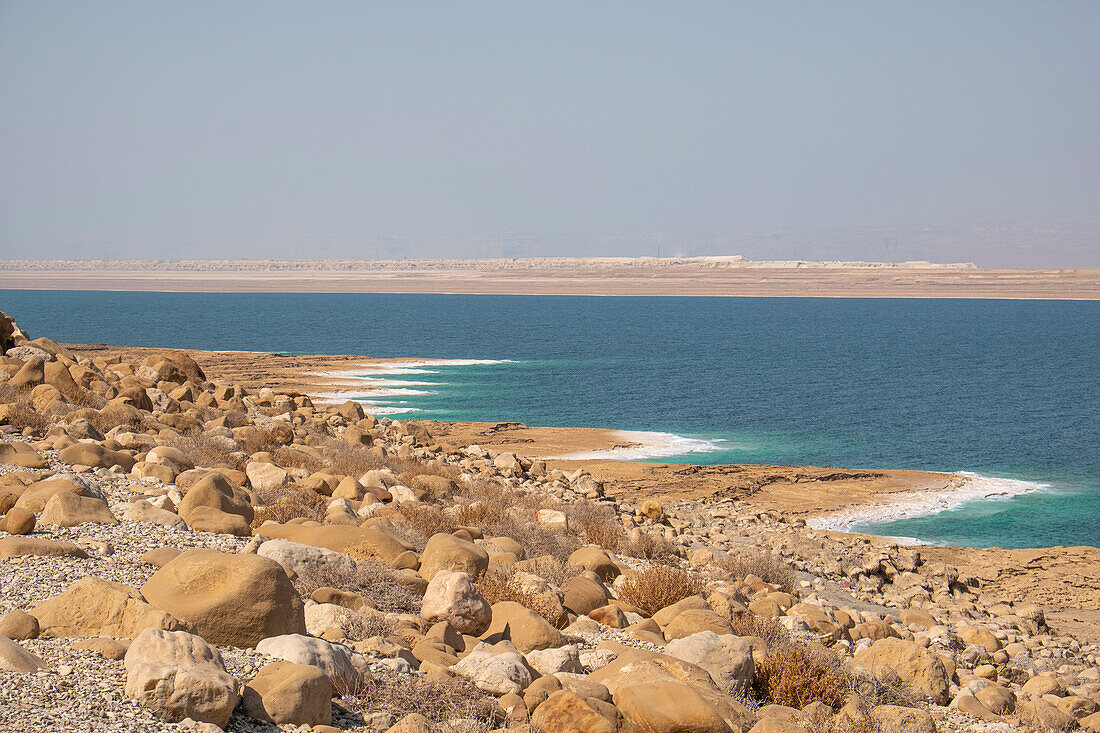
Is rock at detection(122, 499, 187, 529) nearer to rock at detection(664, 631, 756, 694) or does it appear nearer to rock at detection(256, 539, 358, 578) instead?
rock at detection(256, 539, 358, 578)

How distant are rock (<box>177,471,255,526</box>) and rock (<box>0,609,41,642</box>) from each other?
11.5ft

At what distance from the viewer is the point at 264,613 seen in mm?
5918

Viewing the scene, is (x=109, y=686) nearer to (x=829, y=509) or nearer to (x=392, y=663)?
(x=392, y=663)

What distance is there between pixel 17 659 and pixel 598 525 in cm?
973

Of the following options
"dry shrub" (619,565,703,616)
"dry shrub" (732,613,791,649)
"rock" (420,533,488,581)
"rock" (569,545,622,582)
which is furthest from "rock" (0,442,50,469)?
"dry shrub" (732,613,791,649)

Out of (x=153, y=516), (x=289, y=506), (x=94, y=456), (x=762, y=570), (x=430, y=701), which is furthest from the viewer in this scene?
(x=762, y=570)

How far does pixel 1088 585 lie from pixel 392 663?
1690 cm

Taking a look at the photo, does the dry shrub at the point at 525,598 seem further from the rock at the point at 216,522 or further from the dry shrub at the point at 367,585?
the rock at the point at 216,522

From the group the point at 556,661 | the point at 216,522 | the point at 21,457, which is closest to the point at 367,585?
the point at 556,661

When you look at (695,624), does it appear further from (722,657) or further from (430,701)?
(430,701)

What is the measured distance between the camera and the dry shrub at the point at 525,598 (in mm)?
8242

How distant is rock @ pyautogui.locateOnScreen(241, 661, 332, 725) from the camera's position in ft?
16.6

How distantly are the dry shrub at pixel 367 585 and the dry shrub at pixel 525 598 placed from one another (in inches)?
29.3

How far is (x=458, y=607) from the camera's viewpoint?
7332mm
